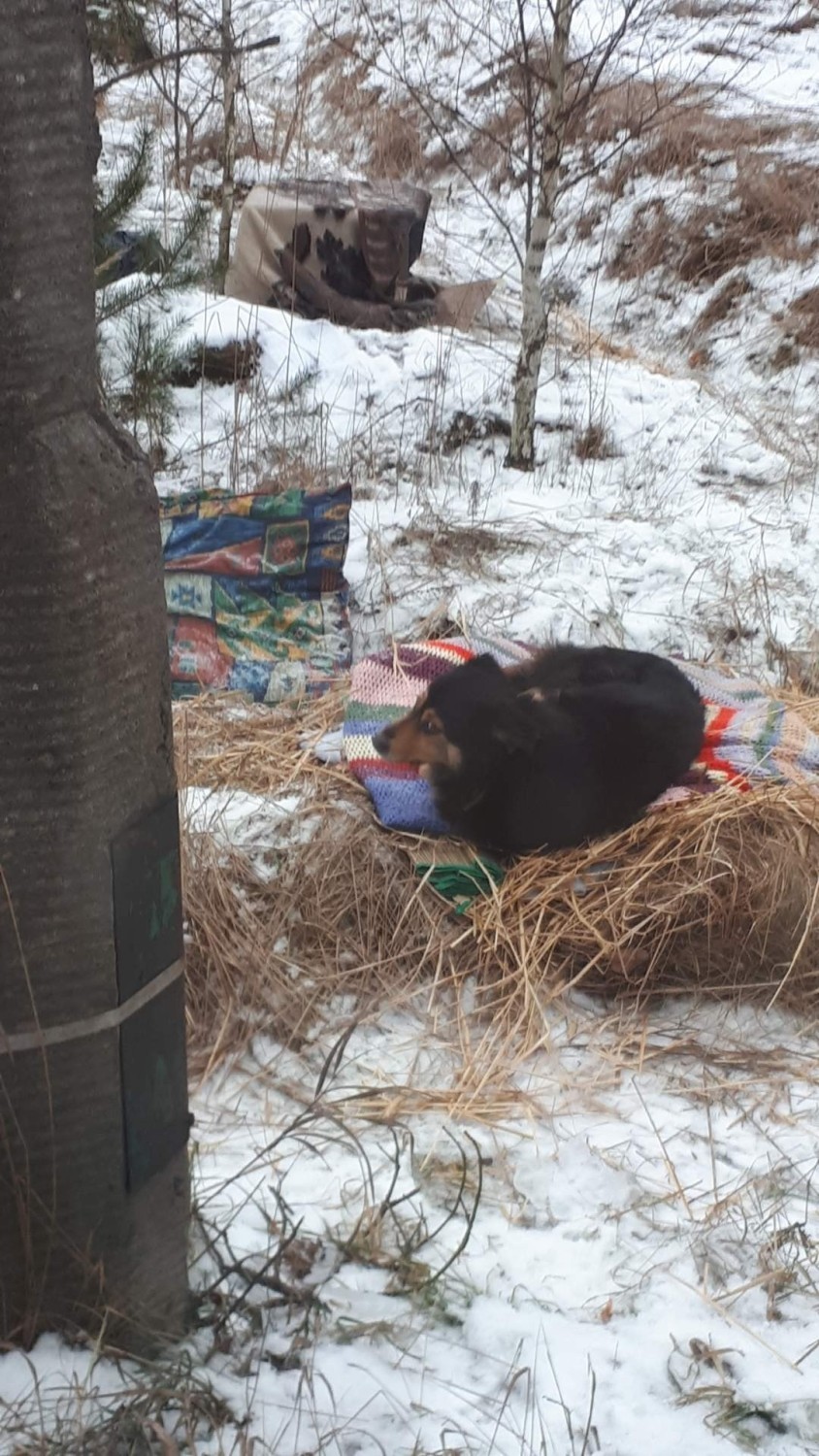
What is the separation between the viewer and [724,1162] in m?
2.49

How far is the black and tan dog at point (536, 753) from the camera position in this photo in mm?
3305

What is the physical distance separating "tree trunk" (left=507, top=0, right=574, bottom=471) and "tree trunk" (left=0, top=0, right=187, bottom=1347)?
4915 millimetres

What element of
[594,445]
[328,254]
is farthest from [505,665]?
[328,254]

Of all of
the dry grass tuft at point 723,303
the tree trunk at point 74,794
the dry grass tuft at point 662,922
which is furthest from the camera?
the dry grass tuft at point 723,303

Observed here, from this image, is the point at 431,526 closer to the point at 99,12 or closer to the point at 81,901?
the point at 99,12

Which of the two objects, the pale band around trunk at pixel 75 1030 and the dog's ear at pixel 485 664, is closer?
the pale band around trunk at pixel 75 1030

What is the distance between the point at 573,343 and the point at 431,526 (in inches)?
138

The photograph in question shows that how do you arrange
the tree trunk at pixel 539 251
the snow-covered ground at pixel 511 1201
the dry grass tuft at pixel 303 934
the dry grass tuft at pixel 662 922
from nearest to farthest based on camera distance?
the snow-covered ground at pixel 511 1201
the dry grass tuft at pixel 303 934
the dry grass tuft at pixel 662 922
the tree trunk at pixel 539 251

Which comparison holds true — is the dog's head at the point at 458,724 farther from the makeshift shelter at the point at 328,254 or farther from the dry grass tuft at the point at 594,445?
the makeshift shelter at the point at 328,254

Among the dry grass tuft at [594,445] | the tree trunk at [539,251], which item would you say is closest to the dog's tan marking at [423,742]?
the tree trunk at [539,251]

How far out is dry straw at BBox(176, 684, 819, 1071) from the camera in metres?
2.96

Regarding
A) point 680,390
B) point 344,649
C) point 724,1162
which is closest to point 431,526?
point 344,649

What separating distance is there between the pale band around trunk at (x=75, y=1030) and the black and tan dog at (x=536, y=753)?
170 cm

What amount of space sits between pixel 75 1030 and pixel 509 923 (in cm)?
174
